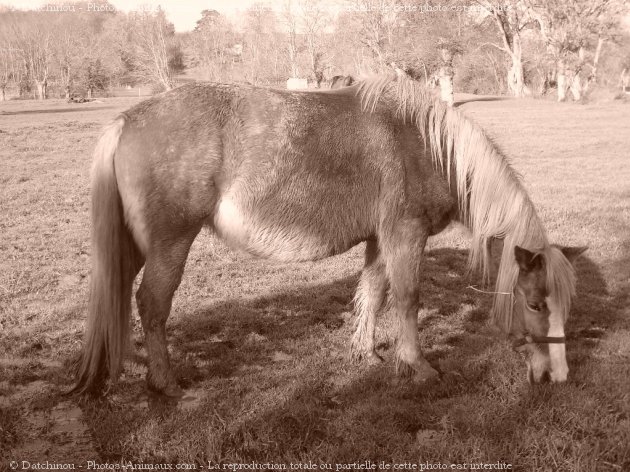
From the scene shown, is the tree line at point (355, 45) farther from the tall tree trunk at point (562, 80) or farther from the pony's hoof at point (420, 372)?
the pony's hoof at point (420, 372)

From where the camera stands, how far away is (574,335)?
5277mm

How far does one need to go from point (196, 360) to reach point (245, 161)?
1969mm

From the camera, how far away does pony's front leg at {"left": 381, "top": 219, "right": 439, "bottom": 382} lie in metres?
4.40

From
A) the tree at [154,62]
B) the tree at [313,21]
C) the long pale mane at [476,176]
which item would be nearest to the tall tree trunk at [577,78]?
the tree at [313,21]

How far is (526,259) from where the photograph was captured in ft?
13.1

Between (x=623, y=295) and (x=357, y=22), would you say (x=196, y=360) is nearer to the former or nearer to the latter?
(x=623, y=295)

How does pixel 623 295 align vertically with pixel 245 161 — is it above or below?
below

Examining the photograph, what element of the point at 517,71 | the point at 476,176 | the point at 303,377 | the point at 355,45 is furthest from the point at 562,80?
the point at 303,377

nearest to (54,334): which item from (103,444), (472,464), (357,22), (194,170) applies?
(103,444)

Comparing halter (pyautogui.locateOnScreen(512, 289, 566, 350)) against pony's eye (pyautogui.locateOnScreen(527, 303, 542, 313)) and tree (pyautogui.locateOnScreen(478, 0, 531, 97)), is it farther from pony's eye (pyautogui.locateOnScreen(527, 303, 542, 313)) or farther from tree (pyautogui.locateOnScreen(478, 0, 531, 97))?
tree (pyautogui.locateOnScreen(478, 0, 531, 97))

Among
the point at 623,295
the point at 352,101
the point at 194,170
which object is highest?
the point at 352,101

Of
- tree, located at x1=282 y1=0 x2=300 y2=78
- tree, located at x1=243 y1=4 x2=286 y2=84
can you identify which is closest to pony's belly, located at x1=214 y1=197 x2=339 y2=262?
tree, located at x1=243 y1=4 x2=286 y2=84

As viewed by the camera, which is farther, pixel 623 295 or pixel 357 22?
pixel 357 22

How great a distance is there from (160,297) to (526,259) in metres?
2.78
